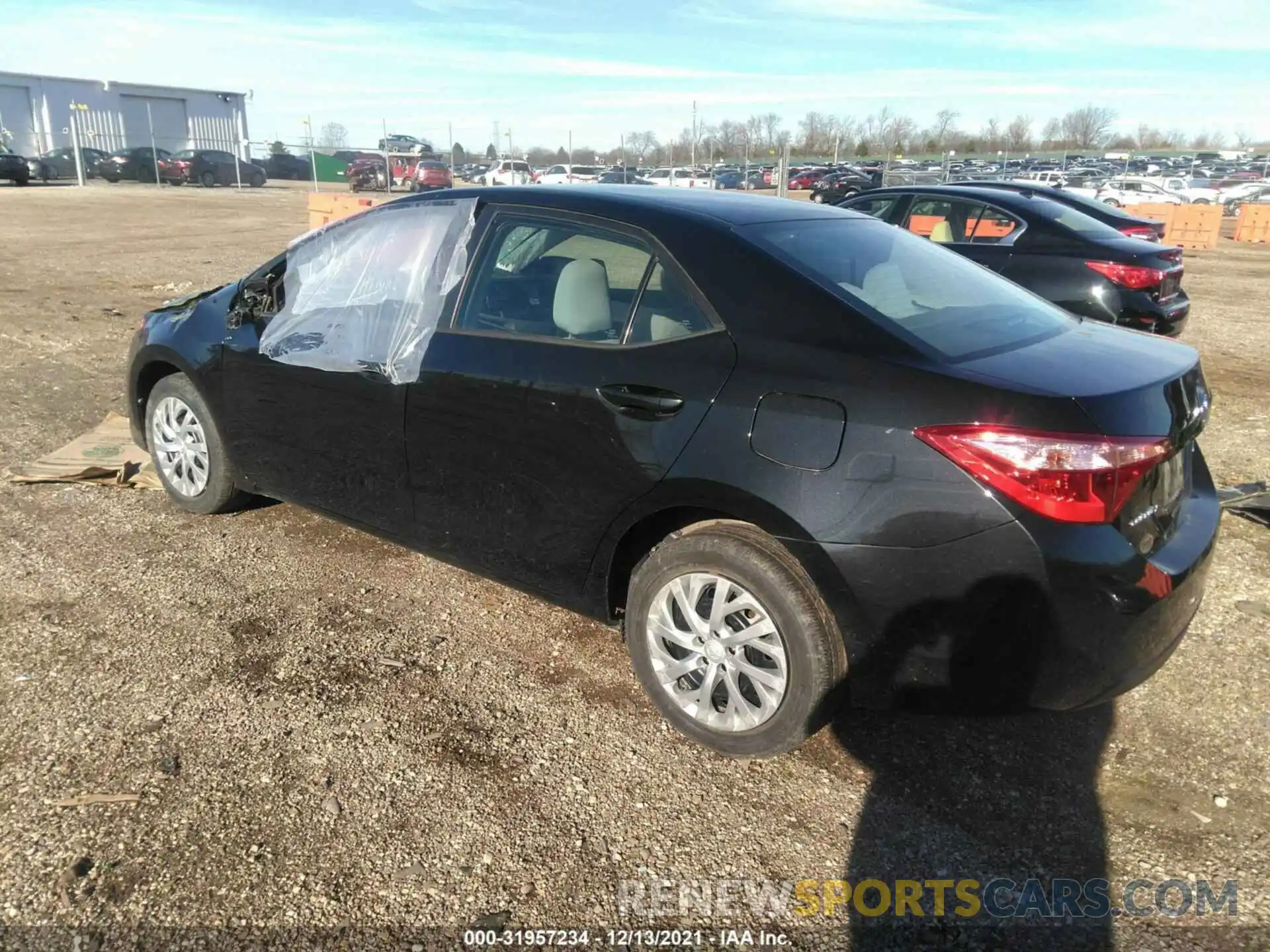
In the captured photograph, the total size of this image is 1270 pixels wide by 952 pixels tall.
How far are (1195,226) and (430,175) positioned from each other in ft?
86.9

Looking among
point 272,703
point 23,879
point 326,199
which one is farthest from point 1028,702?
point 326,199

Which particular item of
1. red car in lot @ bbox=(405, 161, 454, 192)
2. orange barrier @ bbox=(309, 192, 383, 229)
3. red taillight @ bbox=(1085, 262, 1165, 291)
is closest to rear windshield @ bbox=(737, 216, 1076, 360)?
red taillight @ bbox=(1085, 262, 1165, 291)

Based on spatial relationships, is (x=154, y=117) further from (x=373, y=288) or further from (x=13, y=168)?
(x=373, y=288)

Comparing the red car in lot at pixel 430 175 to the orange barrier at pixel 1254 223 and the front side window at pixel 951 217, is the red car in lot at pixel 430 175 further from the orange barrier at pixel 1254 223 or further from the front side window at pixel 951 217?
the front side window at pixel 951 217

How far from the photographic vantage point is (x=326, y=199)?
18250 mm

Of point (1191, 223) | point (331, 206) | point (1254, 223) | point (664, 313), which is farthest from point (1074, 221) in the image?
point (1254, 223)

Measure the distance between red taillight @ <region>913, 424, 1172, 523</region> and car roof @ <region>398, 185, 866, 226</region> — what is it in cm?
118

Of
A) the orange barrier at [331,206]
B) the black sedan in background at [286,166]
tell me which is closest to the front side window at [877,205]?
the orange barrier at [331,206]

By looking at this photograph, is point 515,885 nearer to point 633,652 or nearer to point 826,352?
point 633,652

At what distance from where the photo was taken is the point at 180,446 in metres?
4.58

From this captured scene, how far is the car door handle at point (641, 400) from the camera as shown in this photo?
2.78m

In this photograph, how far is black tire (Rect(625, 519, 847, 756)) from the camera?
2613mm

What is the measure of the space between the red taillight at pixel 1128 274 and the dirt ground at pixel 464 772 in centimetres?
367

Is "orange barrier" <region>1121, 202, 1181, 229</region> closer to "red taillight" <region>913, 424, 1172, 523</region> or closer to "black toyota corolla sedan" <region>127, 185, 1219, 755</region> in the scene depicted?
"black toyota corolla sedan" <region>127, 185, 1219, 755</region>
